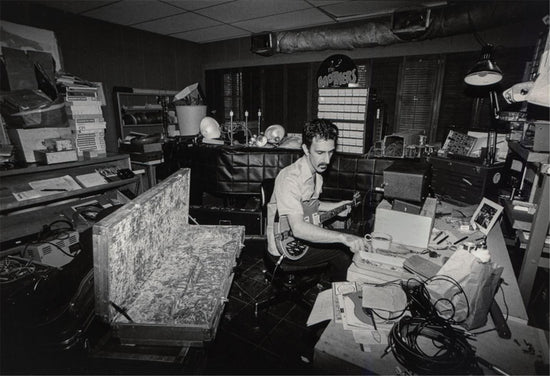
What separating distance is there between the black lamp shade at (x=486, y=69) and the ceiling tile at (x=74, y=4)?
185 inches

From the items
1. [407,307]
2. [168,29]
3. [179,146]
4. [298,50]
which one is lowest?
[407,307]

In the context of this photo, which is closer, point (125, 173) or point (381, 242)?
point (381, 242)

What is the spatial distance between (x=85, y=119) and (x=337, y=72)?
3710 mm

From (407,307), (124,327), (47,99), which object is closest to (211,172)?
(47,99)

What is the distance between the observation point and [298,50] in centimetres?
520

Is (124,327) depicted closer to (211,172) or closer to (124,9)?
(211,172)

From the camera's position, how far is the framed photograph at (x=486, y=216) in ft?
7.29

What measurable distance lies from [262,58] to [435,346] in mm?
6013

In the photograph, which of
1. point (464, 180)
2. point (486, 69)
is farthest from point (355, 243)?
point (486, 69)

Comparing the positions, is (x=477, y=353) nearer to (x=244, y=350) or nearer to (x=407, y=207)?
(x=407, y=207)

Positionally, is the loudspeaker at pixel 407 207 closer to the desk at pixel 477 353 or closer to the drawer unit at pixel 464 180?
the desk at pixel 477 353

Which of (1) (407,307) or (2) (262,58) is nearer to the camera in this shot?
(1) (407,307)

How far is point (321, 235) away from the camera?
1.96 metres

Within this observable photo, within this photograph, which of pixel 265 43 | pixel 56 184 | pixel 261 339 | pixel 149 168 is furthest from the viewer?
pixel 265 43
